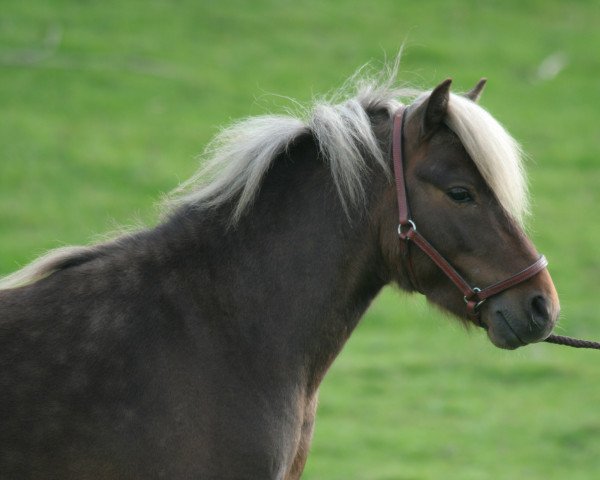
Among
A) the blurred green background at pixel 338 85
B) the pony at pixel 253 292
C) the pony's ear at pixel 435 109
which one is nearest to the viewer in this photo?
the pony at pixel 253 292

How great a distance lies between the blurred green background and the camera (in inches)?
467

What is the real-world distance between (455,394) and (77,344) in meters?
9.26

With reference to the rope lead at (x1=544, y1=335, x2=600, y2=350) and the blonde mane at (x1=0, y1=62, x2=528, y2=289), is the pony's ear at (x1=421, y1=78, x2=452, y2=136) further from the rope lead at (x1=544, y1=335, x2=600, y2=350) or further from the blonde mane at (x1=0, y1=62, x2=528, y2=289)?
the rope lead at (x1=544, y1=335, x2=600, y2=350)

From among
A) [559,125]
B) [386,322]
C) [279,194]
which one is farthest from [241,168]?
[559,125]

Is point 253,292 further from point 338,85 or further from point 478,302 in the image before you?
point 338,85

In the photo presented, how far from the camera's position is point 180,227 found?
4.63 metres

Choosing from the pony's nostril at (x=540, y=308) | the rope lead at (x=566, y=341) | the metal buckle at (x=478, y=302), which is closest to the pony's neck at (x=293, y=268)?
the metal buckle at (x=478, y=302)

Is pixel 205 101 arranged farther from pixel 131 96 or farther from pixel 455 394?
pixel 455 394

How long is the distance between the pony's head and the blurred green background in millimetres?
5064

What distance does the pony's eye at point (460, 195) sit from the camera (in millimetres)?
4504

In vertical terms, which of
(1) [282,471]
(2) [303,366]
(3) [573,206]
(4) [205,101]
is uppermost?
(2) [303,366]

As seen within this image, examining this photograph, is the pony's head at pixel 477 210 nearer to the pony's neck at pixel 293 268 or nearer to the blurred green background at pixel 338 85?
the pony's neck at pixel 293 268

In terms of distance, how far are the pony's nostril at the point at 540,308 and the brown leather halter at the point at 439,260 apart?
0.10 metres

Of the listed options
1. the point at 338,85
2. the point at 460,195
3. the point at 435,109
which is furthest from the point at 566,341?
the point at 338,85
